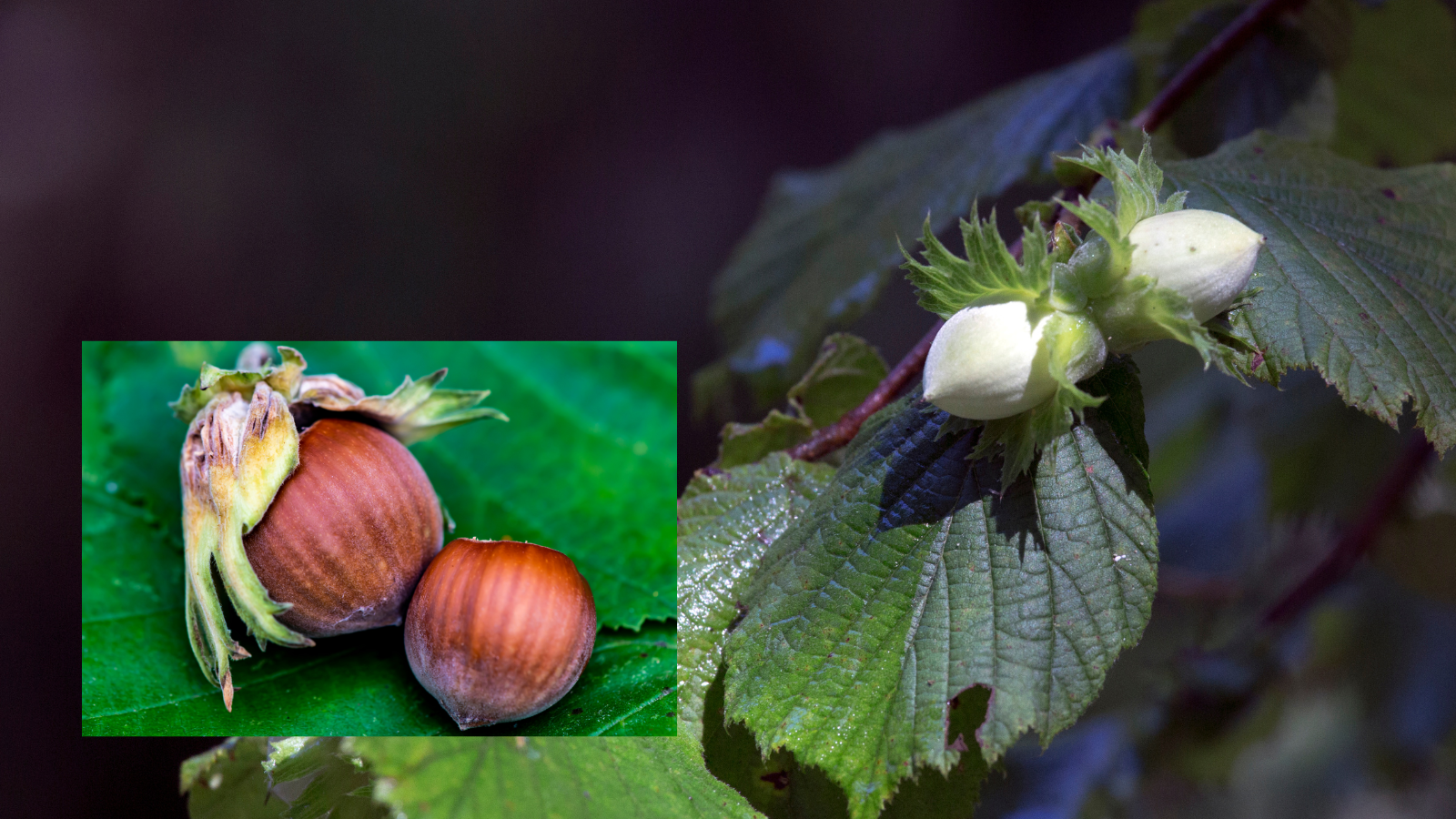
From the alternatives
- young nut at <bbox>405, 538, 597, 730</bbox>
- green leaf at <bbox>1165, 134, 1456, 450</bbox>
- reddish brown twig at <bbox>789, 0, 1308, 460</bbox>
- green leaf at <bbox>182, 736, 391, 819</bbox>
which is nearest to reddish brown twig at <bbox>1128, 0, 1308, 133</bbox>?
reddish brown twig at <bbox>789, 0, 1308, 460</bbox>

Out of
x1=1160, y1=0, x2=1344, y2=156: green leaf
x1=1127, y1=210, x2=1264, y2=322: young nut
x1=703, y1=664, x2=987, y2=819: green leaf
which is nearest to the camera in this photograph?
x1=1127, y1=210, x2=1264, y2=322: young nut

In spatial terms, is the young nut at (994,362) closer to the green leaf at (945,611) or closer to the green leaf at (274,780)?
the green leaf at (945,611)

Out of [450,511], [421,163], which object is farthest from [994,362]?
[421,163]

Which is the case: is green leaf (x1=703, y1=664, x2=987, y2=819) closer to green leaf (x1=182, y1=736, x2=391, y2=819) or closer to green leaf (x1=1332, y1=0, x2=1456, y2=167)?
green leaf (x1=182, y1=736, x2=391, y2=819)

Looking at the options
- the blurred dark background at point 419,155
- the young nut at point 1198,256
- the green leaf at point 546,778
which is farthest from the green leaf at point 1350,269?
the blurred dark background at point 419,155

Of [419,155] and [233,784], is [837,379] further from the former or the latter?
[419,155]

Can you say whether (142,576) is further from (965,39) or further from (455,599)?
(965,39)
